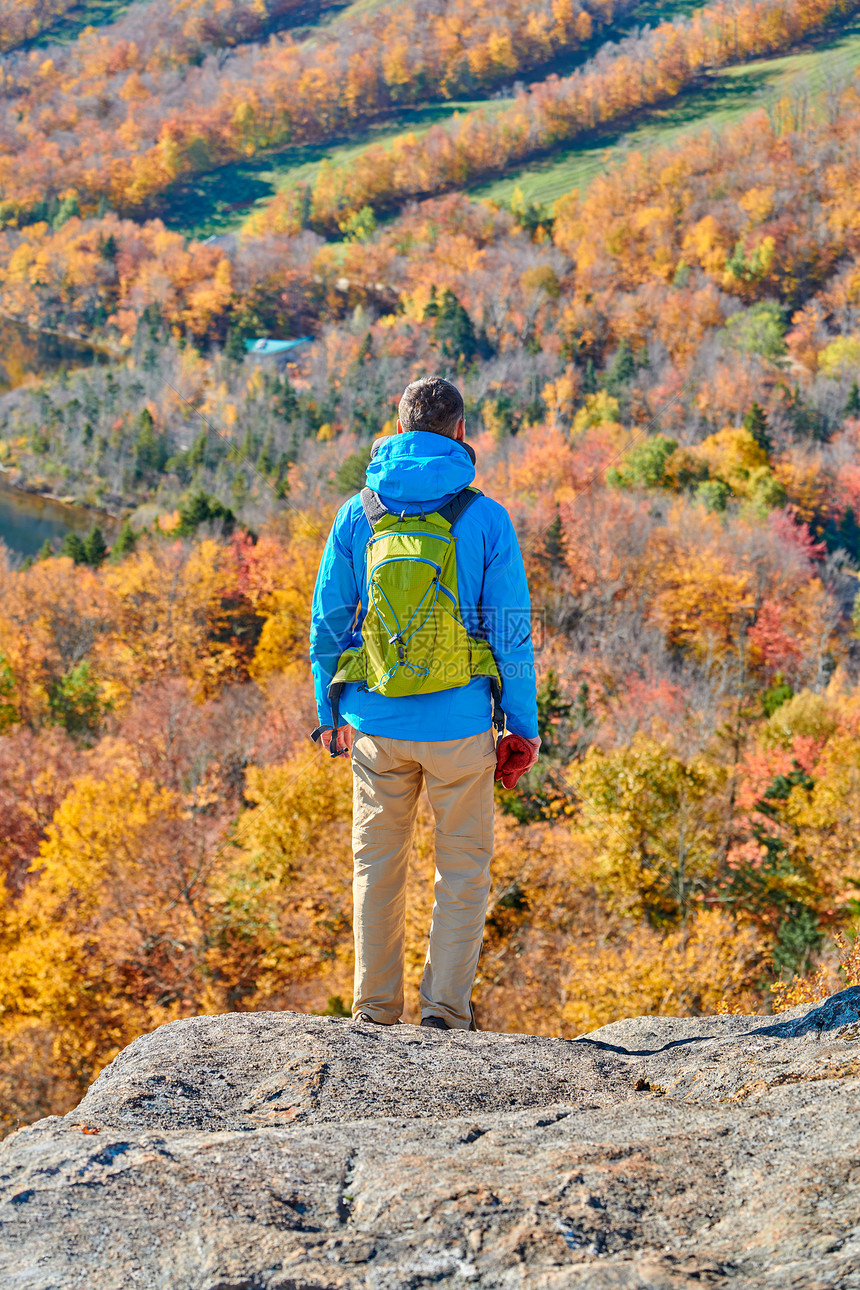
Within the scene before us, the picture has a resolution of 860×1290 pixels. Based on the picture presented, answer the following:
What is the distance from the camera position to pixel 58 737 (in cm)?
3922

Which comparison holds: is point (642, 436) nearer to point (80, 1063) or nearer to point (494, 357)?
point (494, 357)

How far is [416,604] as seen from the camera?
3723 mm

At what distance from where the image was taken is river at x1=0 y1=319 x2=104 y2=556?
68188 mm

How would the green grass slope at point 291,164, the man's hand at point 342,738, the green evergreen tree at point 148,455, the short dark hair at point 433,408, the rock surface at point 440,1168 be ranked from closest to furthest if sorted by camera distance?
the rock surface at point 440,1168 → the short dark hair at point 433,408 → the man's hand at point 342,738 → the green evergreen tree at point 148,455 → the green grass slope at point 291,164

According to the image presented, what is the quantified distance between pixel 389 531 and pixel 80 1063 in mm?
25298

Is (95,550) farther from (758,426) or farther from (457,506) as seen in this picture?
(457,506)

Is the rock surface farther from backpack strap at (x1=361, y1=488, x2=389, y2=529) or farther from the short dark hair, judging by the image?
the short dark hair

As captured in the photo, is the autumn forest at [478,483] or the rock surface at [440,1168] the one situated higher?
the rock surface at [440,1168]

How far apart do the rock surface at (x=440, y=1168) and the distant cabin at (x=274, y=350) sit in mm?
104349

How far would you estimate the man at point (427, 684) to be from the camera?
3.74 metres

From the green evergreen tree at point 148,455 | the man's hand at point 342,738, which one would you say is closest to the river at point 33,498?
the green evergreen tree at point 148,455

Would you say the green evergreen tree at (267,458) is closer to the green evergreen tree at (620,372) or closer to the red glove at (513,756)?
the green evergreen tree at (620,372)

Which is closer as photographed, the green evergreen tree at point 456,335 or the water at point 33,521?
the water at point 33,521

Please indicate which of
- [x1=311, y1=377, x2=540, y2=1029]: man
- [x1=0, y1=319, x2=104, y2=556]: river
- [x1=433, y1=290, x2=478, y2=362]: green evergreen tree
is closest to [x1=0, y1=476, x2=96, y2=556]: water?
[x1=0, y1=319, x2=104, y2=556]: river
